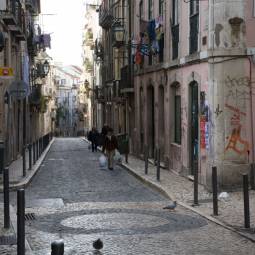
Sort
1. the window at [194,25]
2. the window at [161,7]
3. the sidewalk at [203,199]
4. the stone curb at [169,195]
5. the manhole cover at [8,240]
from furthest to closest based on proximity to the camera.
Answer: the window at [161,7]
the window at [194,25]
the sidewalk at [203,199]
the stone curb at [169,195]
the manhole cover at [8,240]

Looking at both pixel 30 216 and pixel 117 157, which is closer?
pixel 30 216

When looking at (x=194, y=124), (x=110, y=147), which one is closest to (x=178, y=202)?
(x=194, y=124)

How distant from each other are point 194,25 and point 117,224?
8.10 m

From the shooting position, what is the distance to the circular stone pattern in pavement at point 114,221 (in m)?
11.1

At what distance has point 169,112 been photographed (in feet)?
69.6

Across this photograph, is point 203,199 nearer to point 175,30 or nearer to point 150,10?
point 175,30

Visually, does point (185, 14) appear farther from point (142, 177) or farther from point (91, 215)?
point (91, 215)

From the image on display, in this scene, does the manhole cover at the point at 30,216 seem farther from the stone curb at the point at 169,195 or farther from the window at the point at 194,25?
the window at the point at 194,25

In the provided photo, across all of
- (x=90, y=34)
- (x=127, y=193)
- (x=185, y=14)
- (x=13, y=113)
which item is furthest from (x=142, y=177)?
(x=90, y=34)

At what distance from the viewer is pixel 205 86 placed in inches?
638

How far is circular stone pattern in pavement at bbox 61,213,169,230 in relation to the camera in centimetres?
1109

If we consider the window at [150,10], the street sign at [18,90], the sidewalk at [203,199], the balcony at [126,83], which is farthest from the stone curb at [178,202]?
the balcony at [126,83]

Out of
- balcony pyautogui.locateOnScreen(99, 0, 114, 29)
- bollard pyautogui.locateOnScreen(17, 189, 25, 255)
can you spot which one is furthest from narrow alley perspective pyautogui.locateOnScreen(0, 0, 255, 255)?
balcony pyautogui.locateOnScreen(99, 0, 114, 29)

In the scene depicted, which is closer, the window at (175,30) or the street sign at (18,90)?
the street sign at (18,90)
